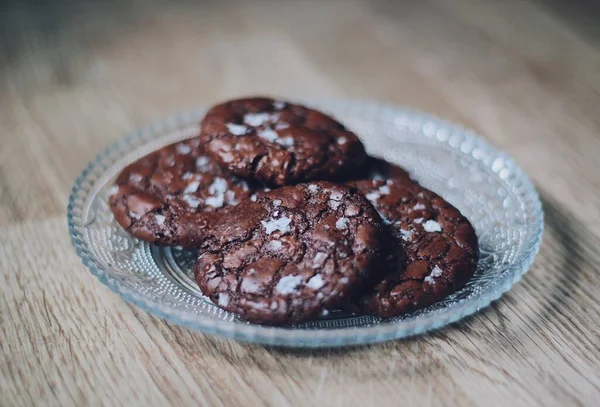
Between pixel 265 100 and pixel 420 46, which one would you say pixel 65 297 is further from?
pixel 420 46

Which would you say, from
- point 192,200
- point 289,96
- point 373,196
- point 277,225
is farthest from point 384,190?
point 289,96

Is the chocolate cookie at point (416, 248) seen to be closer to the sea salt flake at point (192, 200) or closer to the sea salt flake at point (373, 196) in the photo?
the sea salt flake at point (373, 196)

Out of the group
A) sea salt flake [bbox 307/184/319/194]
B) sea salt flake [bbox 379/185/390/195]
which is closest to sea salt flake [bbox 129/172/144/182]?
sea salt flake [bbox 307/184/319/194]

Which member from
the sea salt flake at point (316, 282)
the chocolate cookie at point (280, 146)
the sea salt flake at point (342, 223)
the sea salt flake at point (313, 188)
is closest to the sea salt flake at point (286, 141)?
the chocolate cookie at point (280, 146)

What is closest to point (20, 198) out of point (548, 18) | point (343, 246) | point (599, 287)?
point (343, 246)

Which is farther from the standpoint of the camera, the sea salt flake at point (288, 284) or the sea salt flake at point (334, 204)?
the sea salt flake at point (334, 204)
